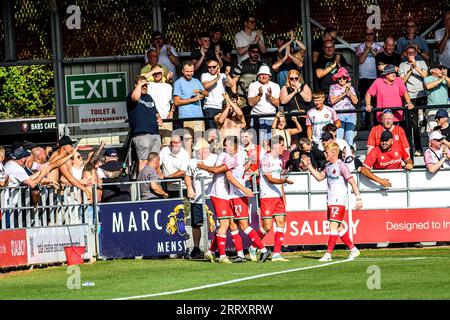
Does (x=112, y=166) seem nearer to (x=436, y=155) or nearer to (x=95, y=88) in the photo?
(x=95, y=88)

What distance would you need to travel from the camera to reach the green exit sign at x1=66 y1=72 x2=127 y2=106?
2947 centimetres

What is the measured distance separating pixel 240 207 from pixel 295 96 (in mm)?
5380

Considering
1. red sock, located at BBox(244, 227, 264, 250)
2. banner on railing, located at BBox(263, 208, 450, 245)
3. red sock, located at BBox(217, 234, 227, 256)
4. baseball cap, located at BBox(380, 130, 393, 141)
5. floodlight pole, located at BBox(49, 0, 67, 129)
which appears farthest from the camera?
floodlight pole, located at BBox(49, 0, 67, 129)

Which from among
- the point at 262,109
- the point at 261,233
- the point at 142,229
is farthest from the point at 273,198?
the point at 262,109

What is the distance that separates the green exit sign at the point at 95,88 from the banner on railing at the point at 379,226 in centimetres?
684

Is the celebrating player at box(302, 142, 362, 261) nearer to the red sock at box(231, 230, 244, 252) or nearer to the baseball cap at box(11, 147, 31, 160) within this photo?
the red sock at box(231, 230, 244, 252)

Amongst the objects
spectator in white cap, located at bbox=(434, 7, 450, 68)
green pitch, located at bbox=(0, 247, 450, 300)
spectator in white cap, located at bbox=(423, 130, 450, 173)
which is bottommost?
green pitch, located at bbox=(0, 247, 450, 300)

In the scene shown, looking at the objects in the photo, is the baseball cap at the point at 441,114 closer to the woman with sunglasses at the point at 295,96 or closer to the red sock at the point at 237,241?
the woman with sunglasses at the point at 295,96

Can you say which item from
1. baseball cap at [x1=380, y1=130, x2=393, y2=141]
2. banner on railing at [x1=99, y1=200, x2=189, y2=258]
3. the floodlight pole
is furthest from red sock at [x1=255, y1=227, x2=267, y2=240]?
the floodlight pole

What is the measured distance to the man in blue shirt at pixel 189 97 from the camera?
26.1 meters

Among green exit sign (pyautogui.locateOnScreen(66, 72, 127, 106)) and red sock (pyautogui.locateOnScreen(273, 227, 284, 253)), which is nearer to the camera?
red sock (pyautogui.locateOnScreen(273, 227, 284, 253))

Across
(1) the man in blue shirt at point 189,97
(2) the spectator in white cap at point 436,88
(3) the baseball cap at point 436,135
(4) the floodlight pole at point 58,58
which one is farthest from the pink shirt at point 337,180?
(4) the floodlight pole at point 58,58

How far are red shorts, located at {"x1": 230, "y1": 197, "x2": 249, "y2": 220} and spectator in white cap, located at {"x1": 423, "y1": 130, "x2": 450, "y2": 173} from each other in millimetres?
4703

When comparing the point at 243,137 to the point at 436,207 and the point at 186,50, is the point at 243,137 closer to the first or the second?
the point at 436,207
